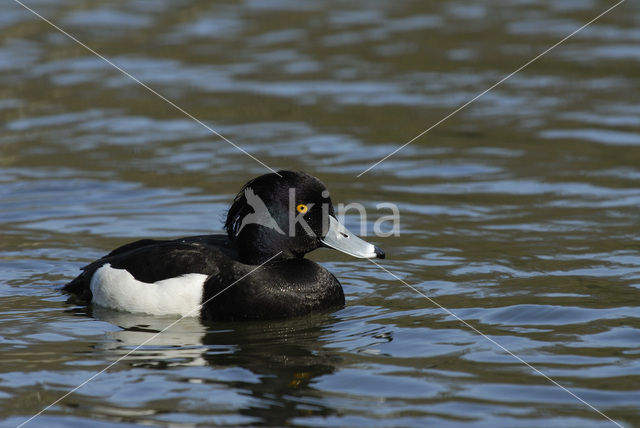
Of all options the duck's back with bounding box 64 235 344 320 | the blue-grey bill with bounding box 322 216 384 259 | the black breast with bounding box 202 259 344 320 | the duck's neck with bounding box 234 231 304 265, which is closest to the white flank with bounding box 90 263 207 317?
the duck's back with bounding box 64 235 344 320

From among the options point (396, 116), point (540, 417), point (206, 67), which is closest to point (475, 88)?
point (396, 116)

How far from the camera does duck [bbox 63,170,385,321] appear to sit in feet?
25.8

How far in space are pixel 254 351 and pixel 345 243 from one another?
1.34 metres

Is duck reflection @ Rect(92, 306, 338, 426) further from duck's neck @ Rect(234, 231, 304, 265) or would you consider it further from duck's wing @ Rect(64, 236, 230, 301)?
duck's neck @ Rect(234, 231, 304, 265)

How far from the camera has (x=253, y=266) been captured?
26.1 feet

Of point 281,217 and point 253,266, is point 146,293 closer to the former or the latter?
point 253,266

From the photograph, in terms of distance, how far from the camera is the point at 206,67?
1623cm

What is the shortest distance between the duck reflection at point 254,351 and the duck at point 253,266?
0.35ft

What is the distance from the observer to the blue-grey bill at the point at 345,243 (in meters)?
8.09

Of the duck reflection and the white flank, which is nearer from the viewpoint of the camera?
the duck reflection

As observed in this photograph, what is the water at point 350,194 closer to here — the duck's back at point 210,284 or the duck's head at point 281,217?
the duck's back at point 210,284

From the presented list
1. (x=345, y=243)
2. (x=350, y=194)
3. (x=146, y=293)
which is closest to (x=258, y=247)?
(x=345, y=243)

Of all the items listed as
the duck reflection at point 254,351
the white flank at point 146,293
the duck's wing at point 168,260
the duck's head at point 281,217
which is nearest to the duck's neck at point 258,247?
the duck's head at point 281,217

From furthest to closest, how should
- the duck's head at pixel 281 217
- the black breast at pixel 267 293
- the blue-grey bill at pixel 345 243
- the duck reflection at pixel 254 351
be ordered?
the blue-grey bill at pixel 345 243, the duck's head at pixel 281 217, the black breast at pixel 267 293, the duck reflection at pixel 254 351
